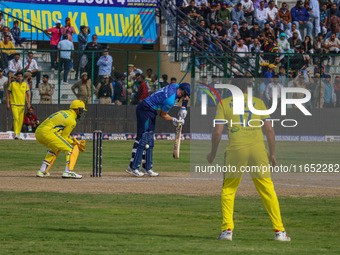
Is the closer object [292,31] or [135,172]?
[135,172]

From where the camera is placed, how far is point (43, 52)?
1293 inches

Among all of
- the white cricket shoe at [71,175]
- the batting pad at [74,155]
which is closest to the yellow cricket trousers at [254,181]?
the batting pad at [74,155]

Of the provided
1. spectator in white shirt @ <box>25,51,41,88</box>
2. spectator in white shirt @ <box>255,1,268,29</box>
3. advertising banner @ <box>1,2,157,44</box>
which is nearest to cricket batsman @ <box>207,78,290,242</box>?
spectator in white shirt @ <box>25,51,41,88</box>

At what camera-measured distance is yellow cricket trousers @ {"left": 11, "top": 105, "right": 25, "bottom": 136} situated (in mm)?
30125

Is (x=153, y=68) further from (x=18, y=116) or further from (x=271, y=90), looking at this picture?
(x=18, y=116)

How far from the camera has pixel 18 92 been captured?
30359mm

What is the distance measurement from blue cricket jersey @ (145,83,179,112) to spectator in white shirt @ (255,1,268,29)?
21.1 m

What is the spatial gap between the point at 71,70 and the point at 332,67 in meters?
11.0

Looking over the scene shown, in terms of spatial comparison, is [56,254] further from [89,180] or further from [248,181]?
[248,181]

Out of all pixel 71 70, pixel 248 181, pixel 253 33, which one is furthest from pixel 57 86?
pixel 248 181

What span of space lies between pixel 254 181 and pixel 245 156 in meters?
0.35

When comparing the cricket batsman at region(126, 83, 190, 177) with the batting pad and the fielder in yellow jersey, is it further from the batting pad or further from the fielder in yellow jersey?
the fielder in yellow jersey

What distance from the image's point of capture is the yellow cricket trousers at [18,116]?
30.1m

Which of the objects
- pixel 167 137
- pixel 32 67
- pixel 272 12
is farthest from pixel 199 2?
pixel 32 67
